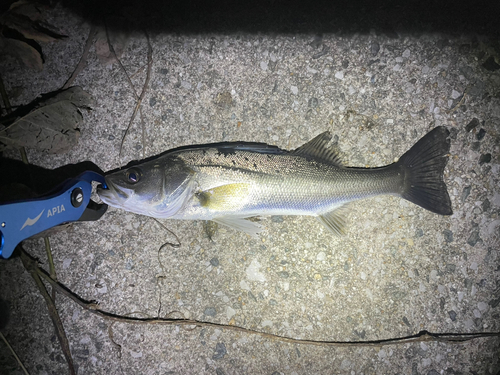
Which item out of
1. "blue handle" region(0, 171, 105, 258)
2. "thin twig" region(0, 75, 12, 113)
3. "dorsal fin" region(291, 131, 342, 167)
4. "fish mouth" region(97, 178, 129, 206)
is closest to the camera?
"blue handle" region(0, 171, 105, 258)

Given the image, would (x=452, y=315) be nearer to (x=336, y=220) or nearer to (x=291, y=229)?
(x=336, y=220)

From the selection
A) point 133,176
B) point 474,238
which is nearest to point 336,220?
point 474,238

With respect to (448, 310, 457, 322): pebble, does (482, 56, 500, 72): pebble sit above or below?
above

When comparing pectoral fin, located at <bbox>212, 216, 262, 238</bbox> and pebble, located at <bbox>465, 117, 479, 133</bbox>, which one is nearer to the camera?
pectoral fin, located at <bbox>212, 216, 262, 238</bbox>

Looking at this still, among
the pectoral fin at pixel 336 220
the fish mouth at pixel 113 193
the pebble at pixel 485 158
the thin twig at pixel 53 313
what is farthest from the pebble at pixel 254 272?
the pebble at pixel 485 158

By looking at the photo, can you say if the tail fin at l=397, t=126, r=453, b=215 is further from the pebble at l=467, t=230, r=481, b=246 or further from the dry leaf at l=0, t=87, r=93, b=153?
the dry leaf at l=0, t=87, r=93, b=153

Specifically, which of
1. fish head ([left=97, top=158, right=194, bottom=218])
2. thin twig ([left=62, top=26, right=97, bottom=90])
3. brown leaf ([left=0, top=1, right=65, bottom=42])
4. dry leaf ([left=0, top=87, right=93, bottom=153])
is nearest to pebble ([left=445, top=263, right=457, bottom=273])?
fish head ([left=97, top=158, right=194, bottom=218])

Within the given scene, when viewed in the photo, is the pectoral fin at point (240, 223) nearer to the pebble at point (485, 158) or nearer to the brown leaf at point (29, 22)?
the pebble at point (485, 158)

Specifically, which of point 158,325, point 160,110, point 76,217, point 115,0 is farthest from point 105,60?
point 158,325
